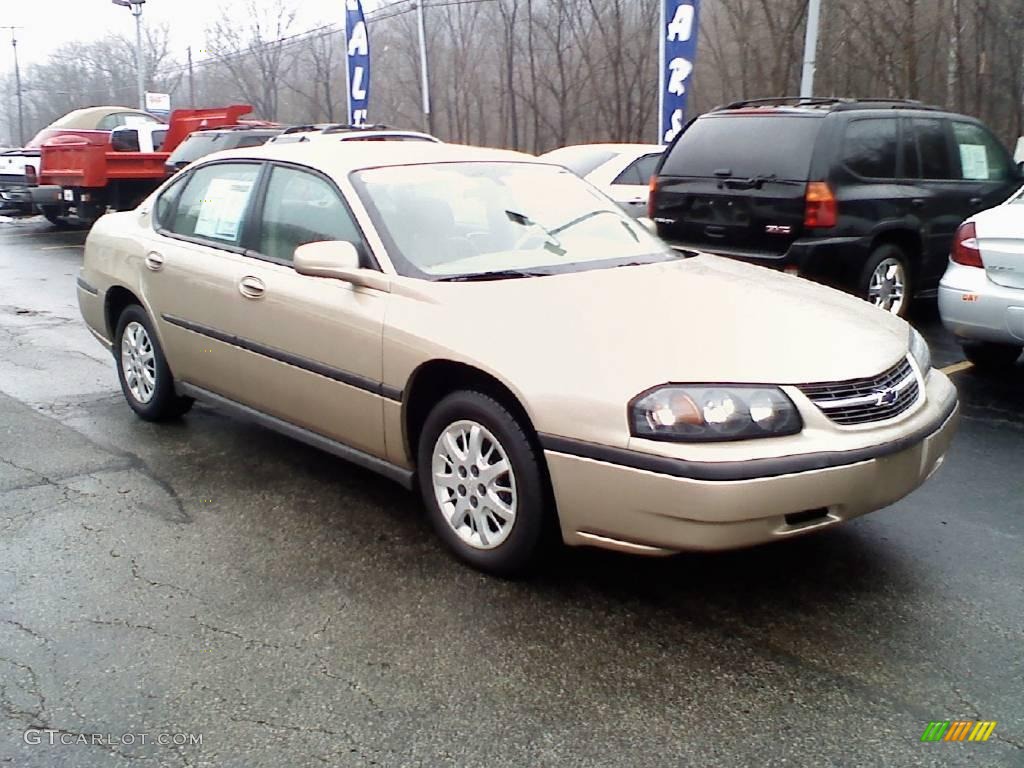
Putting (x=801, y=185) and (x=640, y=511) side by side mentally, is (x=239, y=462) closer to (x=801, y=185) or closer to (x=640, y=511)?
(x=640, y=511)

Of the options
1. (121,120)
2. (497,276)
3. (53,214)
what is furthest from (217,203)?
(121,120)

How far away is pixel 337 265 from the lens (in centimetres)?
392

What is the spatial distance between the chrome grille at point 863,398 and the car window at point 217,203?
2889mm

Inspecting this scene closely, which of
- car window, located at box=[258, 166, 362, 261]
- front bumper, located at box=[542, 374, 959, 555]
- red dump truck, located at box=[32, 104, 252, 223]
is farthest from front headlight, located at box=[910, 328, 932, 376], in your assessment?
red dump truck, located at box=[32, 104, 252, 223]

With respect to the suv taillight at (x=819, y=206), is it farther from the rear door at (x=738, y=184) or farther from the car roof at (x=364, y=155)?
the car roof at (x=364, y=155)

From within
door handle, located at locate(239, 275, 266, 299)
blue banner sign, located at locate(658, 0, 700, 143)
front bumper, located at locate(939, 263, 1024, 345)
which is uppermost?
blue banner sign, located at locate(658, 0, 700, 143)

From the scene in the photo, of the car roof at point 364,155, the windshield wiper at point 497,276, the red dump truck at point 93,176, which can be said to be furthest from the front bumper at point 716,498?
the red dump truck at point 93,176

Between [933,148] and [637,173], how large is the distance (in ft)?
10.9

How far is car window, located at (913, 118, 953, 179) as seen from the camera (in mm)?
7852

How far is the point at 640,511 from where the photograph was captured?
3.14 m

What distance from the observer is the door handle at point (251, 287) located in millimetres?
4461

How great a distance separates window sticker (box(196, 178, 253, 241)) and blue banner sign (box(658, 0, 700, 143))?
956 centimetres

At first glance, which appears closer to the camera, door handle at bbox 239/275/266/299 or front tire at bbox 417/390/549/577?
front tire at bbox 417/390/549/577

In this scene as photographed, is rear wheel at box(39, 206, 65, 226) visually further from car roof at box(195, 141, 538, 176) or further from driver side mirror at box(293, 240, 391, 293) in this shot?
driver side mirror at box(293, 240, 391, 293)
